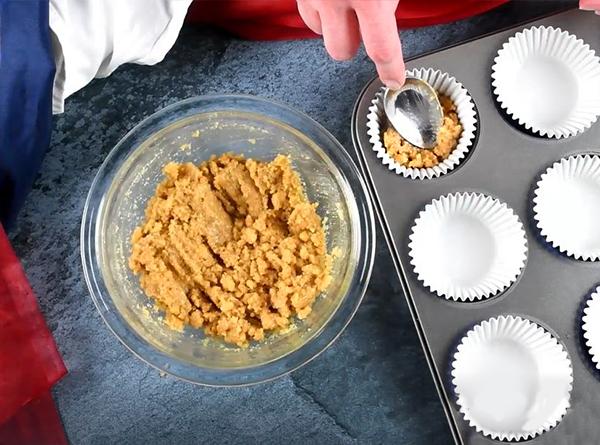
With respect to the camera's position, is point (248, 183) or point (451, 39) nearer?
point (248, 183)

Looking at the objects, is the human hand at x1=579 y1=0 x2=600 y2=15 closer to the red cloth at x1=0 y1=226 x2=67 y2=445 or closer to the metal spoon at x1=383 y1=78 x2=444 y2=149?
the metal spoon at x1=383 y1=78 x2=444 y2=149

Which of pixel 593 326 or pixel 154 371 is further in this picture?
pixel 154 371

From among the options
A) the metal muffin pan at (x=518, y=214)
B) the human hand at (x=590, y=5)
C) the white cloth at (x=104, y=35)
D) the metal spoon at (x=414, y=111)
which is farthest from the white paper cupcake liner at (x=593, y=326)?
the white cloth at (x=104, y=35)

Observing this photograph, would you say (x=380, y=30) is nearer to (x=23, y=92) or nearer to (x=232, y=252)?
(x=232, y=252)

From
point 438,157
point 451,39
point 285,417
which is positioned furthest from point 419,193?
point 285,417

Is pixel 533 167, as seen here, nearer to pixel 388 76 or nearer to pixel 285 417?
pixel 388 76

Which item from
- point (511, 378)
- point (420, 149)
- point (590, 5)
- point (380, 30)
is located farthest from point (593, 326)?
point (380, 30)

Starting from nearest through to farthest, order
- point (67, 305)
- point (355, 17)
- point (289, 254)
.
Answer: point (355, 17), point (289, 254), point (67, 305)
